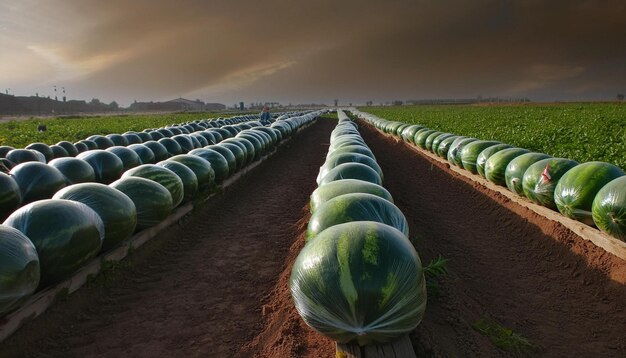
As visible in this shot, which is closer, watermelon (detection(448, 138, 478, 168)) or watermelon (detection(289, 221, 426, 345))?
watermelon (detection(289, 221, 426, 345))

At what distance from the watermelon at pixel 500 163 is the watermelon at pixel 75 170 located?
9.70 m

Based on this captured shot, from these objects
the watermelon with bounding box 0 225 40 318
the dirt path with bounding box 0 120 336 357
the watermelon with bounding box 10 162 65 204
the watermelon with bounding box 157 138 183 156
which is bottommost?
the dirt path with bounding box 0 120 336 357

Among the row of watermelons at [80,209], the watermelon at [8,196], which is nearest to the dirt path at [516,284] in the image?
the row of watermelons at [80,209]

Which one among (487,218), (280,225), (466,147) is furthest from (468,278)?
(466,147)

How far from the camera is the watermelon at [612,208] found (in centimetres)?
595

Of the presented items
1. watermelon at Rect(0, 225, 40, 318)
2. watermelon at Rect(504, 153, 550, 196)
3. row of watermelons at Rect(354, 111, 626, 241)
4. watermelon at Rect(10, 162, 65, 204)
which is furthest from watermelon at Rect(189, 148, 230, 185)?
watermelon at Rect(504, 153, 550, 196)

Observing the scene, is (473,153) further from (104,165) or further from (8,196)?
(8,196)

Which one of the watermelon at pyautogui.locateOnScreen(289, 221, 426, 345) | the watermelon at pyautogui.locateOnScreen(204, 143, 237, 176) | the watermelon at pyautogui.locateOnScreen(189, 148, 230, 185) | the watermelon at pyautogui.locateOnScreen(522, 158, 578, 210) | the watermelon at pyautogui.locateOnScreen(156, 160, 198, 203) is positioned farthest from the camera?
the watermelon at pyautogui.locateOnScreen(204, 143, 237, 176)

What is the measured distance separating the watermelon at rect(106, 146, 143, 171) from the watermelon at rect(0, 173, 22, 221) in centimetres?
392

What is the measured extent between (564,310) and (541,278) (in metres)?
0.97

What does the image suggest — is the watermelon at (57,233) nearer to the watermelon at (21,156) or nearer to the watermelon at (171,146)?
the watermelon at (21,156)

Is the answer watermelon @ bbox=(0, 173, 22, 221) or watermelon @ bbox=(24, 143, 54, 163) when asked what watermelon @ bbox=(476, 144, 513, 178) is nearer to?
watermelon @ bbox=(0, 173, 22, 221)

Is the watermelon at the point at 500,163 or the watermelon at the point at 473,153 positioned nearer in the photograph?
the watermelon at the point at 500,163

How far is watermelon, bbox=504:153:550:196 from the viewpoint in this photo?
911 centimetres
